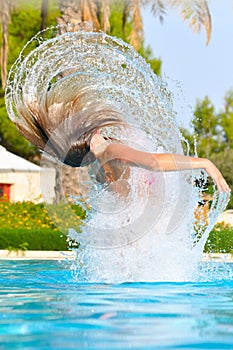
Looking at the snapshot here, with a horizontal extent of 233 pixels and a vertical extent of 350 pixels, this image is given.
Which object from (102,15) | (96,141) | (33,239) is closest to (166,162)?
(96,141)

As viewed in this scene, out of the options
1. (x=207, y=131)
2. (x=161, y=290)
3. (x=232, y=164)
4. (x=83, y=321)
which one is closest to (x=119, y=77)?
(x=161, y=290)

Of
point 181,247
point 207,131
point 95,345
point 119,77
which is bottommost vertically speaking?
point 95,345

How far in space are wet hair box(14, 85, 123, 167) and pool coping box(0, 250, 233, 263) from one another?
16.0 ft

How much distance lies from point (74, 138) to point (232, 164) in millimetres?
28891

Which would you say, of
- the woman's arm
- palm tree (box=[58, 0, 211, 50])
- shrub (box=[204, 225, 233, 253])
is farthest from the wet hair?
A: palm tree (box=[58, 0, 211, 50])

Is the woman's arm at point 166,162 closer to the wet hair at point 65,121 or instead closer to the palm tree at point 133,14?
the wet hair at point 65,121

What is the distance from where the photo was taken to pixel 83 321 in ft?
16.5

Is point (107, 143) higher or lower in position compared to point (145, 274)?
higher

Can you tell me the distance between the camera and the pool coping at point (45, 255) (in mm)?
12431

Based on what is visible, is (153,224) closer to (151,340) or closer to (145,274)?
(145,274)

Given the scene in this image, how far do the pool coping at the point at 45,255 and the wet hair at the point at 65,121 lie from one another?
487 cm

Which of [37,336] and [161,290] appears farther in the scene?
[161,290]

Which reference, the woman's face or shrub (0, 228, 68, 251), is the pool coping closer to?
shrub (0, 228, 68, 251)

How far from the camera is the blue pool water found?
427 cm
